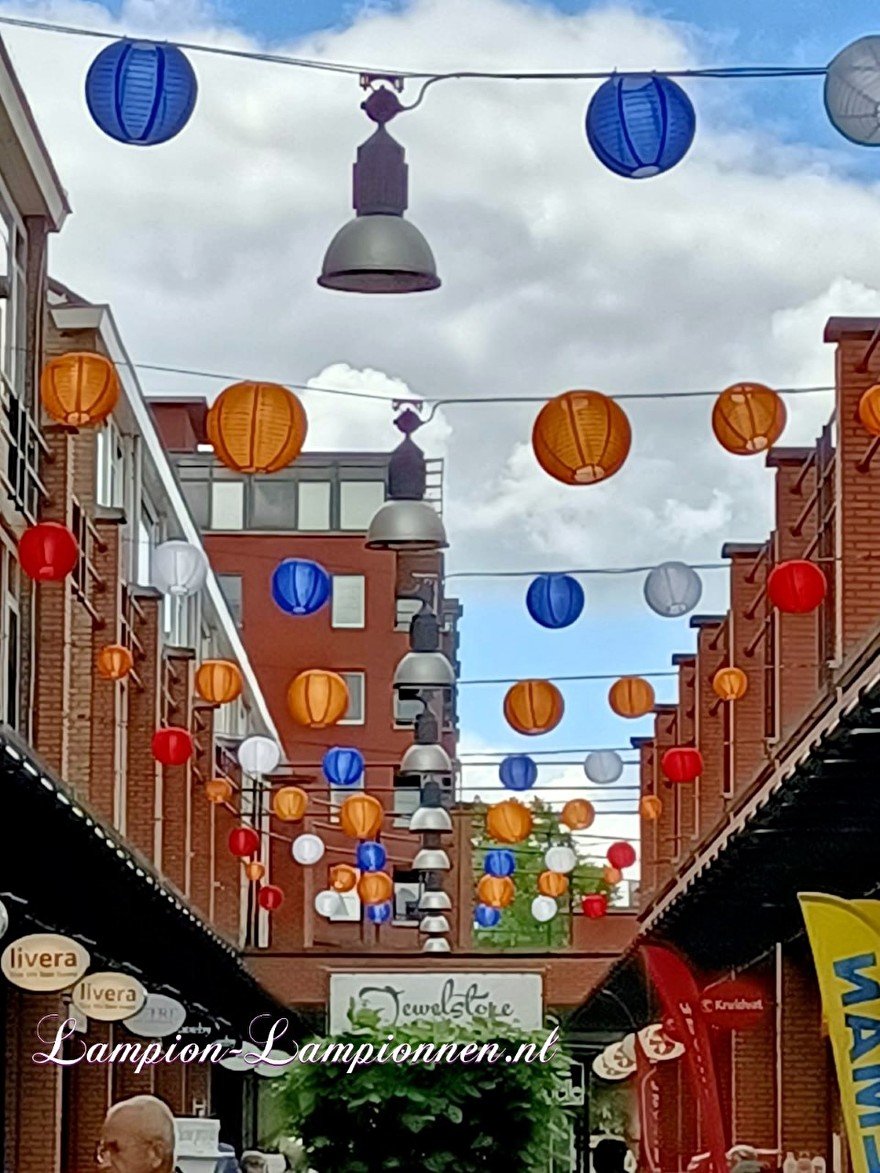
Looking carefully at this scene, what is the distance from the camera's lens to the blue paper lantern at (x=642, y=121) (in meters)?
10.9

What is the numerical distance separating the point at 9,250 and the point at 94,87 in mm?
14369

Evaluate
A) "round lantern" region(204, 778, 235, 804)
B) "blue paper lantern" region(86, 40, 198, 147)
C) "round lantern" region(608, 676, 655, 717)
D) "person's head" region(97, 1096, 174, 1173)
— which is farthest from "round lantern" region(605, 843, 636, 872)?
"person's head" region(97, 1096, 174, 1173)

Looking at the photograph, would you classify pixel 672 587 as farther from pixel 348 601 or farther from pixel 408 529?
pixel 348 601

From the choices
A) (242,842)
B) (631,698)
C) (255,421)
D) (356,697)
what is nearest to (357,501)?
(356,697)

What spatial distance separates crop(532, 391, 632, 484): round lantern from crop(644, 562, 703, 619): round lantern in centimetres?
829

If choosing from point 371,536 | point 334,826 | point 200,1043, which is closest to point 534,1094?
point 371,536

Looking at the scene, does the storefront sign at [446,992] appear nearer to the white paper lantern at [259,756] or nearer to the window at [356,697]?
the white paper lantern at [259,756]

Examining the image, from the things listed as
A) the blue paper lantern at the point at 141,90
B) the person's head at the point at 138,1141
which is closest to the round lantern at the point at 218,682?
the blue paper lantern at the point at 141,90

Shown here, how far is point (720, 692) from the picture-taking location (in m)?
26.5

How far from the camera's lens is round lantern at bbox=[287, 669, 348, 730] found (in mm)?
23828

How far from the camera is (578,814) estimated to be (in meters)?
33.2

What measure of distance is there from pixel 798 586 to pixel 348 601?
5352cm

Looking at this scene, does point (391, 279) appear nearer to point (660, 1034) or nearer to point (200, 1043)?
point (660, 1034)

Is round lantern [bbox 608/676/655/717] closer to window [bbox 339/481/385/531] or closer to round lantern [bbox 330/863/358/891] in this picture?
round lantern [bbox 330/863/358/891]
